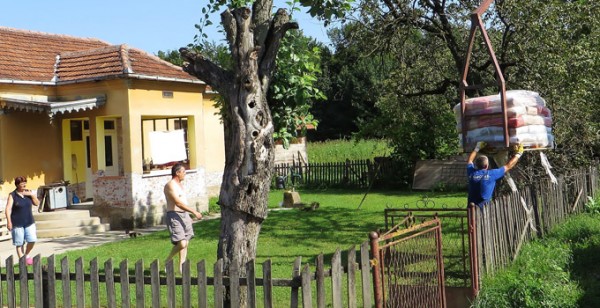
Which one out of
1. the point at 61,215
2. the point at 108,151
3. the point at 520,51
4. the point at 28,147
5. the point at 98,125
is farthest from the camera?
the point at 108,151

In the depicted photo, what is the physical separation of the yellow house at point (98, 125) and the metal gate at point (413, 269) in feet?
37.2

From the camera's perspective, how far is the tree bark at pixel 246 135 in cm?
771

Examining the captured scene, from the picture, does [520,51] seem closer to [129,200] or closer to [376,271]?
[376,271]

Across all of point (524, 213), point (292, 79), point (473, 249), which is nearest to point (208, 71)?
point (292, 79)

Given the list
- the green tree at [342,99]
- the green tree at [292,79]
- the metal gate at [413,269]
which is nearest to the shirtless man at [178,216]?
the green tree at [292,79]

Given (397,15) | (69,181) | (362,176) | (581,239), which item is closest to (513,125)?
(581,239)

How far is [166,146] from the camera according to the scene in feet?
65.5

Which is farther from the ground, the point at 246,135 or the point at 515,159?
the point at 246,135

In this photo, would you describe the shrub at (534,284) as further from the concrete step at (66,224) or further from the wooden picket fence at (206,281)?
the concrete step at (66,224)

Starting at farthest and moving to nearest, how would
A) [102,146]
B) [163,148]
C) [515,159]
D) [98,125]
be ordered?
[163,148], [102,146], [98,125], [515,159]

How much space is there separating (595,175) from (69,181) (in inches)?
545

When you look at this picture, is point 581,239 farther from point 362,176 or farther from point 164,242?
point 362,176

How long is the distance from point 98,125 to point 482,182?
12.4 meters

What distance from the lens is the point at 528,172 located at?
12.5 m
